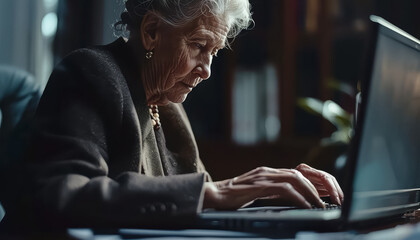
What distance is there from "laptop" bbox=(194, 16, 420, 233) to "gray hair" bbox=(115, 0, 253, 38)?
0.34 metres

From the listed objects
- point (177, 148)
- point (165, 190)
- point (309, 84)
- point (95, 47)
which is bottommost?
point (309, 84)

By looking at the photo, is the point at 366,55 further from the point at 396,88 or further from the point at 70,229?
the point at 70,229

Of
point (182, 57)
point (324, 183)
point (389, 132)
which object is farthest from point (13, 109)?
point (389, 132)

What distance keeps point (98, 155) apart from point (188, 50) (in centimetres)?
31

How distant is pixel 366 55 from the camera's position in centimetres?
72

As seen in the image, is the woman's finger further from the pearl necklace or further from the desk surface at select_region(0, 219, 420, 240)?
the pearl necklace

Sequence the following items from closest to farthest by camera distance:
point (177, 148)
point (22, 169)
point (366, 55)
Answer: point (366, 55), point (22, 169), point (177, 148)

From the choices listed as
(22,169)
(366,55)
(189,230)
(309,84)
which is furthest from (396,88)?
(309,84)

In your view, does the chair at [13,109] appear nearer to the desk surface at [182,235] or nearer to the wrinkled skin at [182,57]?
the wrinkled skin at [182,57]

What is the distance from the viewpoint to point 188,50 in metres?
1.07

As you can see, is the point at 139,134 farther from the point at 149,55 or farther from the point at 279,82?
the point at 279,82

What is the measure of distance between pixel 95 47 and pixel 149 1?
138 millimetres

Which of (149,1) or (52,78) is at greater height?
(149,1)

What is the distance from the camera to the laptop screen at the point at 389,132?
2.38ft
